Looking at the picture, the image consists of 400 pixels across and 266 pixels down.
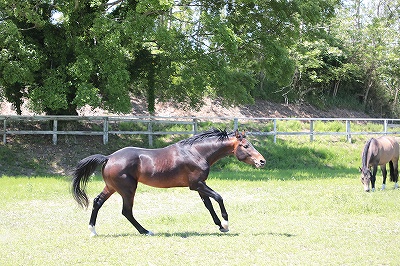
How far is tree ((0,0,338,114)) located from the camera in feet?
65.4

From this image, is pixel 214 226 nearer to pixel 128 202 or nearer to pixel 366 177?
pixel 128 202

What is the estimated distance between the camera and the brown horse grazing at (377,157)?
15477mm

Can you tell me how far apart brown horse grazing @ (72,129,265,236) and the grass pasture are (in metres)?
0.60

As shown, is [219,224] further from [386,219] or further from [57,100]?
[57,100]

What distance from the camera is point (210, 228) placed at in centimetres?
979

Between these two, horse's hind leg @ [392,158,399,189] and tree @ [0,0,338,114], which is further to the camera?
tree @ [0,0,338,114]

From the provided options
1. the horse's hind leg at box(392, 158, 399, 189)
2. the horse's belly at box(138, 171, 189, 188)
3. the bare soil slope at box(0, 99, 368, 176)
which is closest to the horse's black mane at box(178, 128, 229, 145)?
the horse's belly at box(138, 171, 189, 188)

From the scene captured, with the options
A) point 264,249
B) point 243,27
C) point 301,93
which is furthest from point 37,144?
point 301,93

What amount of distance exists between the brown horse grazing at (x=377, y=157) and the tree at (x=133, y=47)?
6798 mm

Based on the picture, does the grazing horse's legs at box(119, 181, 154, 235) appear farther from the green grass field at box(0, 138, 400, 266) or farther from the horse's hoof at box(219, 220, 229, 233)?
the horse's hoof at box(219, 220, 229, 233)

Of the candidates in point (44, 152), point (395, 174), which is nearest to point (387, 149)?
point (395, 174)

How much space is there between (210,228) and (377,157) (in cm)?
826

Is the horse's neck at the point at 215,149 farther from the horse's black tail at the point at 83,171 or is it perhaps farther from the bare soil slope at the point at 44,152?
the bare soil slope at the point at 44,152

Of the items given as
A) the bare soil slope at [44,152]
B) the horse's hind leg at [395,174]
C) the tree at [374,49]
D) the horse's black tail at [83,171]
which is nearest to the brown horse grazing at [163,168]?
the horse's black tail at [83,171]
